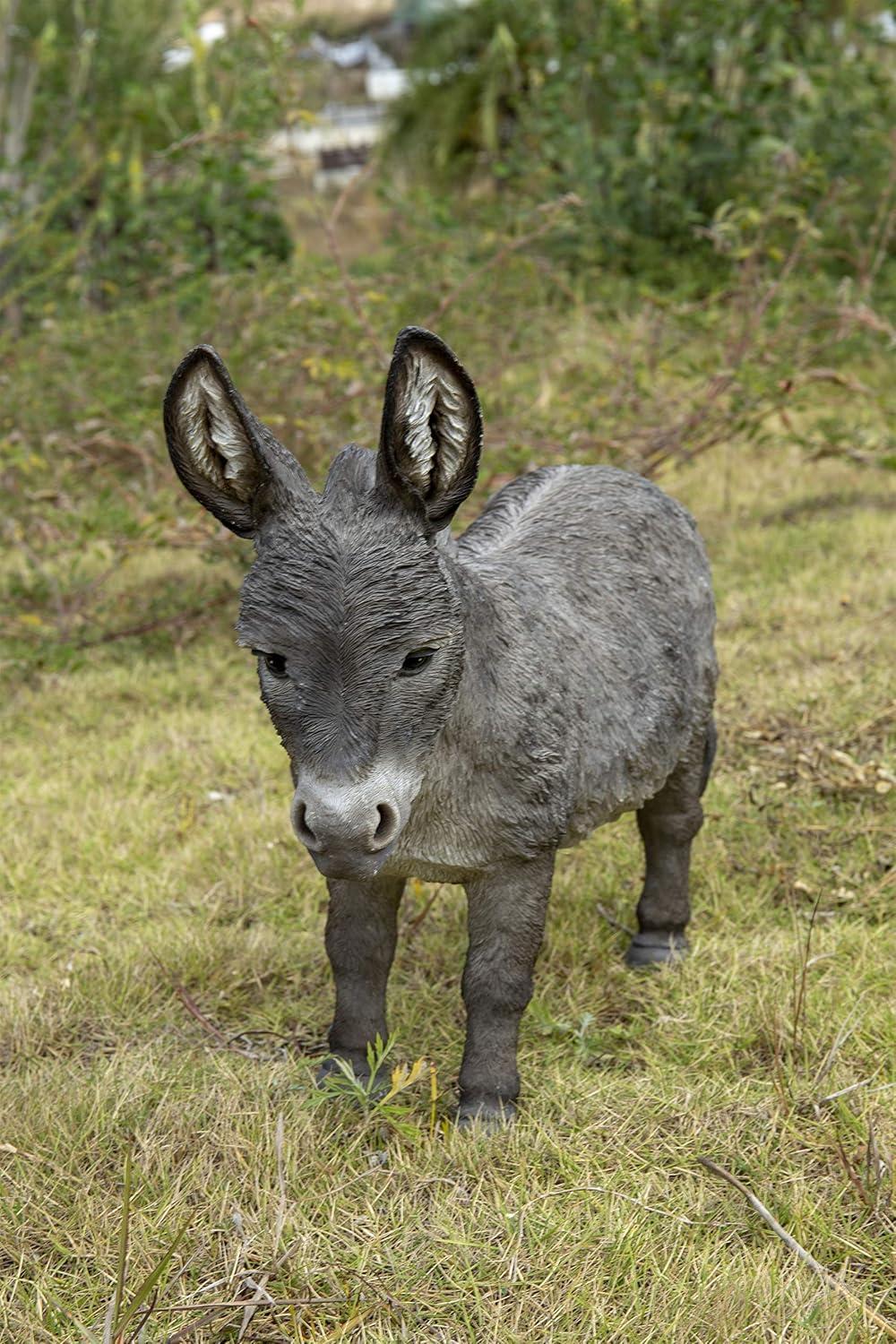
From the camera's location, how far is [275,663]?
223cm

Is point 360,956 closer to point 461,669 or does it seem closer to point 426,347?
point 461,669

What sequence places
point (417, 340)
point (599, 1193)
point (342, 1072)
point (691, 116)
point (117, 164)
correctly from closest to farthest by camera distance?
point (417, 340) < point (599, 1193) < point (342, 1072) < point (691, 116) < point (117, 164)

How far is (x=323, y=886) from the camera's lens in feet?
12.7

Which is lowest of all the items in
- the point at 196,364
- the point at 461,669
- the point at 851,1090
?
the point at 851,1090

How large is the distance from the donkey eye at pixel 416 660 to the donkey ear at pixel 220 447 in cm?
36

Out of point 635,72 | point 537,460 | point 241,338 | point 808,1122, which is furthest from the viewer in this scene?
point 635,72

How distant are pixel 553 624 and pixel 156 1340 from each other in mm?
1569

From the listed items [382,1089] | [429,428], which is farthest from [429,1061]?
[429,428]

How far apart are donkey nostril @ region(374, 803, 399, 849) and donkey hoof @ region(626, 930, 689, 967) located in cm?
146

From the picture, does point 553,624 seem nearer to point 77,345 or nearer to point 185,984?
point 185,984

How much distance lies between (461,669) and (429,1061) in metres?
1.12

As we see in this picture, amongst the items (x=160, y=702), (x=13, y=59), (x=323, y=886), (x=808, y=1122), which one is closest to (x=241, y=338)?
(x=160, y=702)

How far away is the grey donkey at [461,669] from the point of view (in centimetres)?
218

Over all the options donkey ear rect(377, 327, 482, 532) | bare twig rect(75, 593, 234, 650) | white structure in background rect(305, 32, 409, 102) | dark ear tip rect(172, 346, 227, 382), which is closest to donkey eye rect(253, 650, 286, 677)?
donkey ear rect(377, 327, 482, 532)
